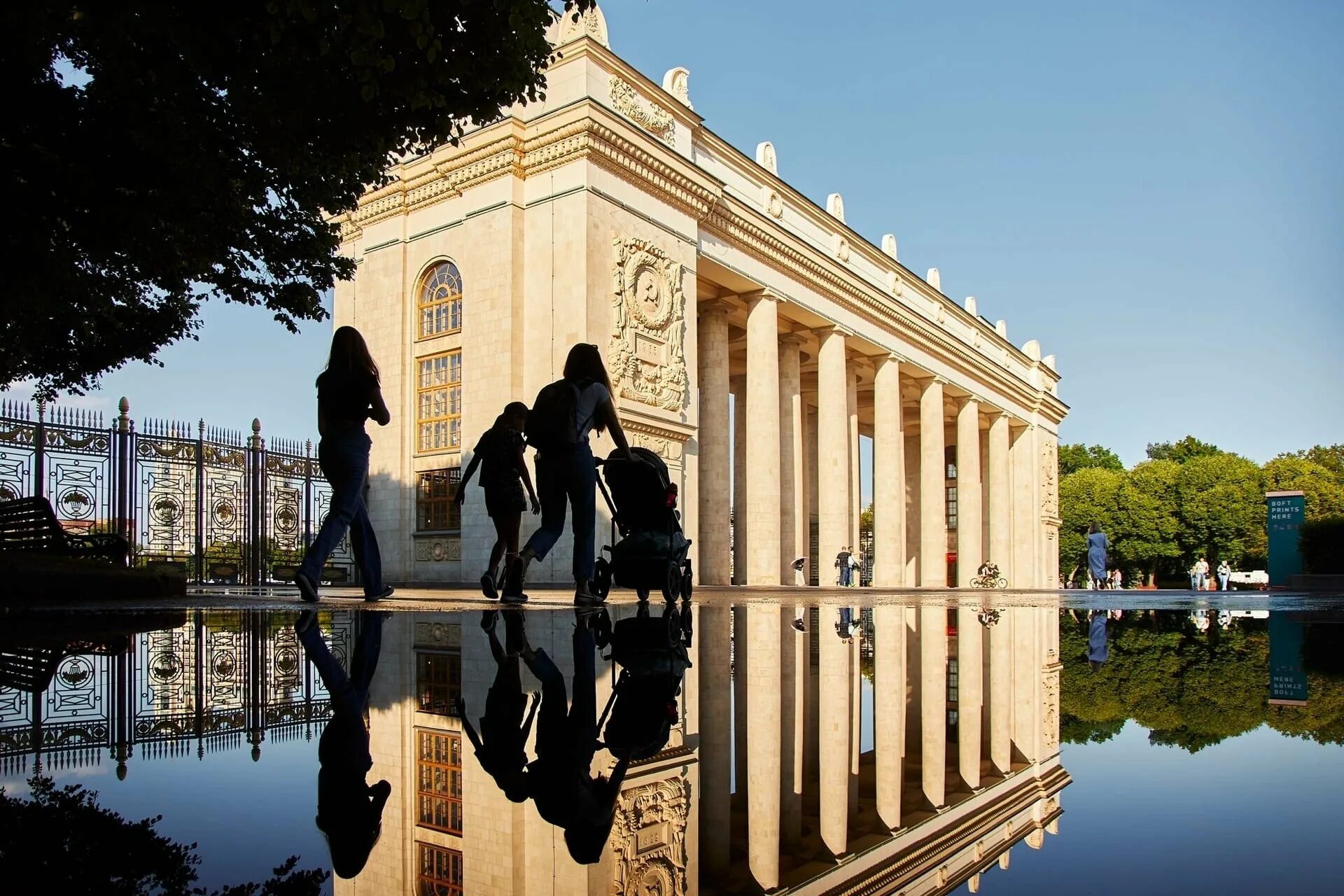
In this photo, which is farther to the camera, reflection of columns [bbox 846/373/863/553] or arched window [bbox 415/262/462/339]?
reflection of columns [bbox 846/373/863/553]

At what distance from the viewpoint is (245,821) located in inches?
89.2

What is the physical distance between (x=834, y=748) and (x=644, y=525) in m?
5.48

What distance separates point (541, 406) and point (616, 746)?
5.56m

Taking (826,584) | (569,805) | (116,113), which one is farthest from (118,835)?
(826,584)

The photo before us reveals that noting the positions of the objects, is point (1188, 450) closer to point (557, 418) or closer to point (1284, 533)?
point (1284, 533)

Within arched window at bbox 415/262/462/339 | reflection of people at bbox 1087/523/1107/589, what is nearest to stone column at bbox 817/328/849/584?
reflection of people at bbox 1087/523/1107/589

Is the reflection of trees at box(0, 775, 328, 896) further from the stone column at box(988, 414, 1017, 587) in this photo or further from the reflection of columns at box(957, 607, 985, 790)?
the stone column at box(988, 414, 1017, 587)

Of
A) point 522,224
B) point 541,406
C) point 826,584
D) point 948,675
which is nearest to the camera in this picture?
point 948,675

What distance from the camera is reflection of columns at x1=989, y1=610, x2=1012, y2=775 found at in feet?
12.2

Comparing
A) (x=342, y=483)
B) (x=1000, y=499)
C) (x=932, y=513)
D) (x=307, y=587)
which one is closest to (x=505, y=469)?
(x=342, y=483)

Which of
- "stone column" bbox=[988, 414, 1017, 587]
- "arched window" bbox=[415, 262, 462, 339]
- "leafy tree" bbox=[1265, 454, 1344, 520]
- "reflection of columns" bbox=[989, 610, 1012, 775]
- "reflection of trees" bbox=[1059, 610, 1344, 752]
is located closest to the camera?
"reflection of trees" bbox=[1059, 610, 1344, 752]

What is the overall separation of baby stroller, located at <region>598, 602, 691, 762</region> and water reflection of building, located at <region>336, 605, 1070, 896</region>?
0.08 m

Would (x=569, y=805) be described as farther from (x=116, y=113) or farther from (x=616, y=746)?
(x=116, y=113)

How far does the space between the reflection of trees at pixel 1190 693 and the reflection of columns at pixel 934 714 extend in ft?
1.70
